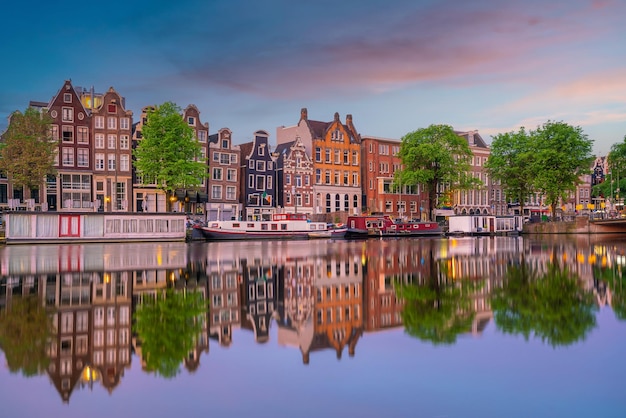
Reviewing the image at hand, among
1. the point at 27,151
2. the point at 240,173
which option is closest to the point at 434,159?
the point at 240,173

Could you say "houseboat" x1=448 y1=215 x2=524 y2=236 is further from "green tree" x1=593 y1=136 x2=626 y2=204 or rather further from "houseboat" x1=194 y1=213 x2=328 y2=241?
"houseboat" x1=194 y1=213 x2=328 y2=241

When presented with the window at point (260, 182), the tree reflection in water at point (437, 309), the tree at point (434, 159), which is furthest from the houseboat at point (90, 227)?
the tree reflection in water at point (437, 309)

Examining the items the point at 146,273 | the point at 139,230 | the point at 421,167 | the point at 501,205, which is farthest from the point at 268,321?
the point at 501,205

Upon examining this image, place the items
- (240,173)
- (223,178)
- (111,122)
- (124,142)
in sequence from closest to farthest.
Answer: (111,122) → (124,142) → (223,178) → (240,173)

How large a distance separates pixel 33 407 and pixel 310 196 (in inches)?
3721

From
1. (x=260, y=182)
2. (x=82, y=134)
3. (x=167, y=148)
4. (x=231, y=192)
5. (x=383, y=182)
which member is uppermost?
(x=82, y=134)

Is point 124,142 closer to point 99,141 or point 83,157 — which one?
point 99,141

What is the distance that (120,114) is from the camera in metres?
81.6

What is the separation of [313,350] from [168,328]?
10.9ft

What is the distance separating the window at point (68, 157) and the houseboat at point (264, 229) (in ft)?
66.7

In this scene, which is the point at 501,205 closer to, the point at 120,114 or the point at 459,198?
the point at 459,198

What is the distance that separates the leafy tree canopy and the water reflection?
144 feet

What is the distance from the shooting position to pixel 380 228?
284ft

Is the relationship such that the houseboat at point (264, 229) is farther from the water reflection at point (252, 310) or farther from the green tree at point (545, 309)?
the green tree at point (545, 309)
